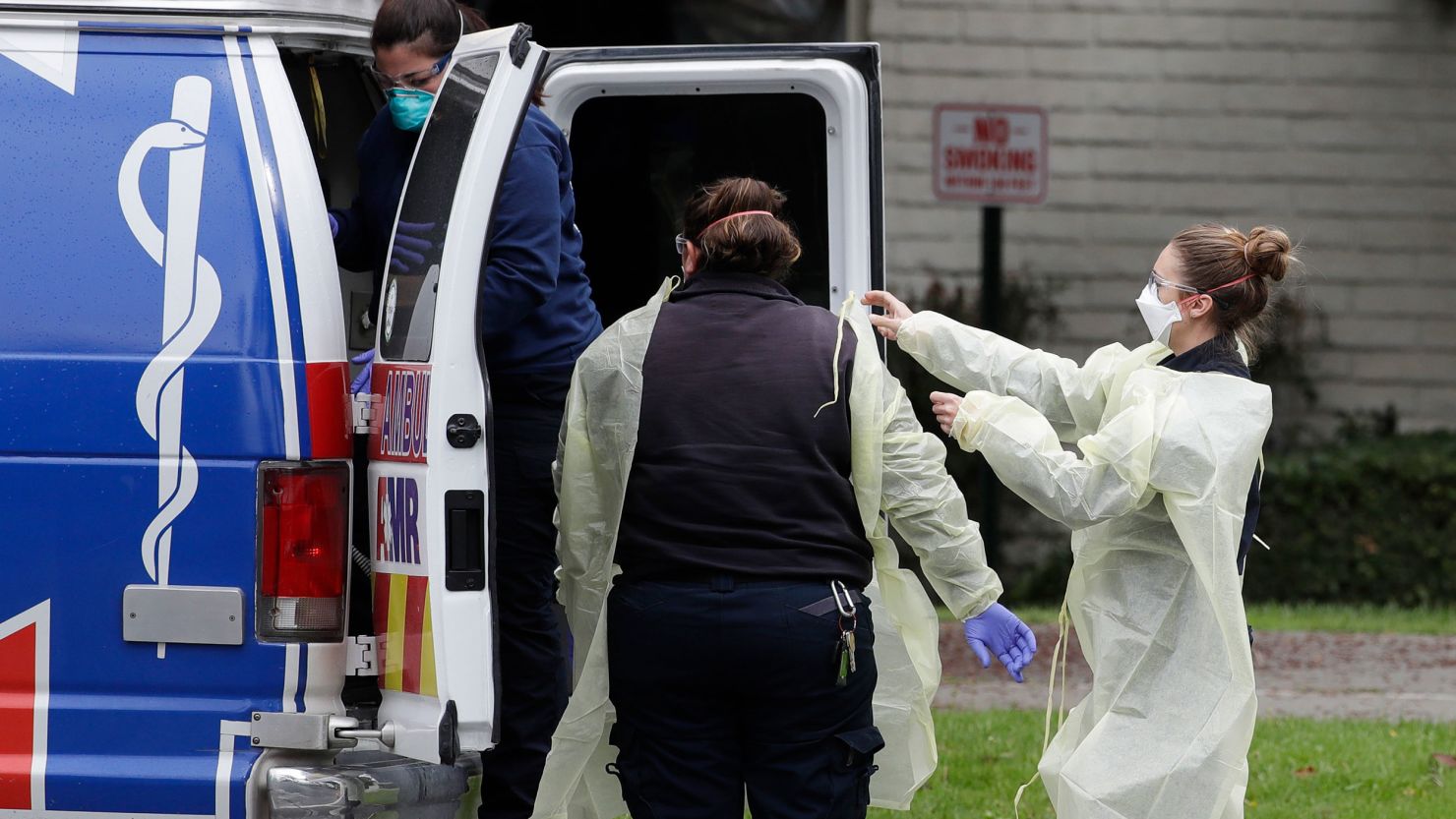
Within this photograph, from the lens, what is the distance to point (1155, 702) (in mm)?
3469

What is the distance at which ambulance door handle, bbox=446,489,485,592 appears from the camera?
3.23 metres

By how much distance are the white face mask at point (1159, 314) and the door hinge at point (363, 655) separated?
1.71 meters

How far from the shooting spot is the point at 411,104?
142 inches

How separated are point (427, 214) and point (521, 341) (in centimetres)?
57

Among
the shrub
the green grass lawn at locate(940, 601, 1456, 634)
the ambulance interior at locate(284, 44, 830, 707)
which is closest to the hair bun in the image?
the ambulance interior at locate(284, 44, 830, 707)

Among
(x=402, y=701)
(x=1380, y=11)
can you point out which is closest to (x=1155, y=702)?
(x=402, y=701)

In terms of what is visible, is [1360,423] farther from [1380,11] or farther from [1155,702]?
[1155,702]

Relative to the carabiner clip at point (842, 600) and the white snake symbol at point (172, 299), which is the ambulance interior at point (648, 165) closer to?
the white snake symbol at point (172, 299)

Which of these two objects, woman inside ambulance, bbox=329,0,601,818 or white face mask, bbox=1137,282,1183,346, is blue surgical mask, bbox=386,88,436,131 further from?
white face mask, bbox=1137,282,1183,346

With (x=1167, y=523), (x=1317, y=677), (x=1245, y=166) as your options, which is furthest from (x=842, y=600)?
(x=1245, y=166)

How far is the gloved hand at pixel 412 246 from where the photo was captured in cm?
335

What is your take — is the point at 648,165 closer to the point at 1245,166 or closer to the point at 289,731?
the point at 289,731

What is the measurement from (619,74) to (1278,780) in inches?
121

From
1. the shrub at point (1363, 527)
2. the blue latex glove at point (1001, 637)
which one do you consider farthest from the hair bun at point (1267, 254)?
the shrub at point (1363, 527)
